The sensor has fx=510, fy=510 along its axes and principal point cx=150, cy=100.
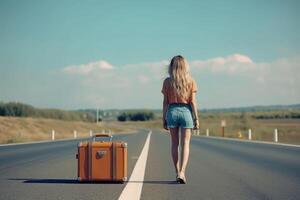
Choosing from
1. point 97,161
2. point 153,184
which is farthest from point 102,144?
point 153,184

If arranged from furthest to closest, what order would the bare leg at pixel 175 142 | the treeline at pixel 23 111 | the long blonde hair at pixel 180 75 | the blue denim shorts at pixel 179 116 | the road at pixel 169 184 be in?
the treeline at pixel 23 111 → the bare leg at pixel 175 142 → the blue denim shorts at pixel 179 116 → the long blonde hair at pixel 180 75 → the road at pixel 169 184

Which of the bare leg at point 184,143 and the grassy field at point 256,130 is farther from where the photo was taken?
the grassy field at point 256,130

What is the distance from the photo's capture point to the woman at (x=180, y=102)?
28.3ft

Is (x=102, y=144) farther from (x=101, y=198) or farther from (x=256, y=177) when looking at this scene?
(x=256, y=177)

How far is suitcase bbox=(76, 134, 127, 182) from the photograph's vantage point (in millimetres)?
8992

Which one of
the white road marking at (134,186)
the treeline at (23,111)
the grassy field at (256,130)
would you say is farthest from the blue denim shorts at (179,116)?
the treeline at (23,111)

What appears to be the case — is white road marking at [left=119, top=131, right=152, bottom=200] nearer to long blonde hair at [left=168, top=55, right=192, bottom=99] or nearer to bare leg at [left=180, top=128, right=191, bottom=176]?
bare leg at [left=180, top=128, right=191, bottom=176]

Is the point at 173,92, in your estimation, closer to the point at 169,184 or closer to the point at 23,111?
the point at 169,184

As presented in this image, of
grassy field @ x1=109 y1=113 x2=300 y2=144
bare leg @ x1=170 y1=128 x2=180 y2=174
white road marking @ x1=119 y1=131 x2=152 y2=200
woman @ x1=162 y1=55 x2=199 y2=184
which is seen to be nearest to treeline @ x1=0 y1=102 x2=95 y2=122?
grassy field @ x1=109 y1=113 x2=300 y2=144

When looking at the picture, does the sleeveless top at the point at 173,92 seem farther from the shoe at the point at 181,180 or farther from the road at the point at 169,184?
the road at the point at 169,184

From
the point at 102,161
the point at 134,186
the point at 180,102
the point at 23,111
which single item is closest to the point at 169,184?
the point at 134,186

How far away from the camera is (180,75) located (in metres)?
8.61

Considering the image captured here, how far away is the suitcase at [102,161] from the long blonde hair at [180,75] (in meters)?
1.39

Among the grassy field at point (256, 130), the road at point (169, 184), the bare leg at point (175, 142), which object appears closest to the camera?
the road at point (169, 184)
